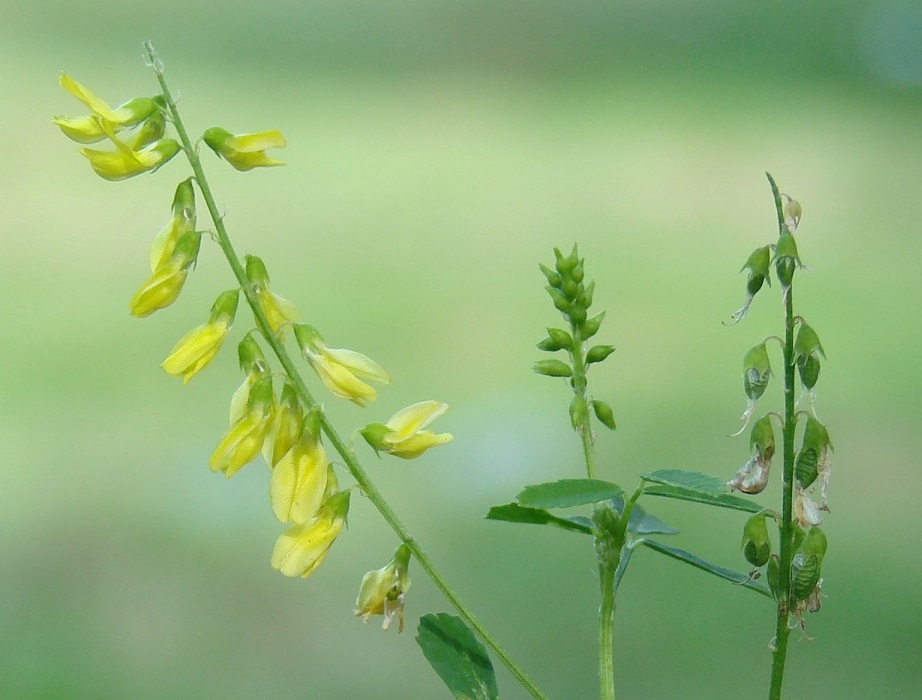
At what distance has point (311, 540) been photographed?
27cm

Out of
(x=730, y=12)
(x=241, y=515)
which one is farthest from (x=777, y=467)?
(x=730, y=12)

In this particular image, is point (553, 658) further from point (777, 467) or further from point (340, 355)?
point (340, 355)

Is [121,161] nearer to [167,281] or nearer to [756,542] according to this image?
[167,281]

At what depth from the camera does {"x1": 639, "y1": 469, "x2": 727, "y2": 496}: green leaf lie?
0.87 feet

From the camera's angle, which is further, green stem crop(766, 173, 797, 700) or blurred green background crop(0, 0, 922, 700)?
blurred green background crop(0, 0, 922, 700)

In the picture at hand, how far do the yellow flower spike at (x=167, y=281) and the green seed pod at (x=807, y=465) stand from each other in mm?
140

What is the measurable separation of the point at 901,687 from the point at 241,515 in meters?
0.75

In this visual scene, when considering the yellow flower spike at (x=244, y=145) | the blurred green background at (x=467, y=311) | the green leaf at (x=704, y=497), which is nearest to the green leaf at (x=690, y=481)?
the green leaf at (x=704, y=497)

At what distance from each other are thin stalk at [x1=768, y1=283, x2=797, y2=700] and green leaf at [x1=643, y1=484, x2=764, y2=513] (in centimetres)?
1

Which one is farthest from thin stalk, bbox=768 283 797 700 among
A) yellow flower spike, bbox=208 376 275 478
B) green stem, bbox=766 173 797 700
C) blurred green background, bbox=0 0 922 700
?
blurred green background, bbox=0 0 922 700

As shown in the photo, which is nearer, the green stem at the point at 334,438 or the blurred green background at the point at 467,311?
the green stem at the point at 334,438

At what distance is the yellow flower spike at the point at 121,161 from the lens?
252 millimetres

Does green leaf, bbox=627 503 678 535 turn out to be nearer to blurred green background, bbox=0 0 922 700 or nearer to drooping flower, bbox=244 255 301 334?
drooping flower, bbox=244 255 301 334

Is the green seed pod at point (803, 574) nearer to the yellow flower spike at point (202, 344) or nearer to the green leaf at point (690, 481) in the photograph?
the green leaf at point (690, 481)
